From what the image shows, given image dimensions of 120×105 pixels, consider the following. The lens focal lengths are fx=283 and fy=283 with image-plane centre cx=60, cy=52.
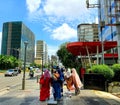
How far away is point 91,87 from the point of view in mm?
22891

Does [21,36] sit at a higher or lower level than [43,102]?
higher

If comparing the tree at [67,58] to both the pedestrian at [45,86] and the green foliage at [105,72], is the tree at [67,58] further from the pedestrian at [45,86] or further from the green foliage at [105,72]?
the pedestrian at [45,86]

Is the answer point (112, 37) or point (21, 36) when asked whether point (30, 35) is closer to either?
point (21, 36)

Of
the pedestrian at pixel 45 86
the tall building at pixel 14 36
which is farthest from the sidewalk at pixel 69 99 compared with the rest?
the tall building at pixel 14 36

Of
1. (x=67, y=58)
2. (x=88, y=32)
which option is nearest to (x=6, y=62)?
(x=67, y=58)

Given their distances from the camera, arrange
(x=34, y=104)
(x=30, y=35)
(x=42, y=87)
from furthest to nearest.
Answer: (x=30, y=35) < (x=42, y=87) < (x=34, y=104)

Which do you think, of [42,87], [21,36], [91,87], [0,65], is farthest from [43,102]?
[21,36]

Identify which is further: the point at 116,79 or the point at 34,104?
the point at 116,79

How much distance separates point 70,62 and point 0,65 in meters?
46.9

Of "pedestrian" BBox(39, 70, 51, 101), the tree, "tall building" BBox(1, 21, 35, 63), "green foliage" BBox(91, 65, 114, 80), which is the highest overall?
"tall building" BBox(1, 21, 35, 63)

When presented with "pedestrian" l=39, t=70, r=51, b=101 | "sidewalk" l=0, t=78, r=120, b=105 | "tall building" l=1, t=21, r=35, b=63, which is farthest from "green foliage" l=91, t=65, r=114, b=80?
"tall building" l=1, t=21, r=35, b=63

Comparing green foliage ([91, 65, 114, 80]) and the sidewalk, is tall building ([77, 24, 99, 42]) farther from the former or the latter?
the sidewalk

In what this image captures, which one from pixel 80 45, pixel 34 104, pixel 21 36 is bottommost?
pixel 34 104

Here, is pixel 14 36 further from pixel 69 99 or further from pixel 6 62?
pixel 69 99
